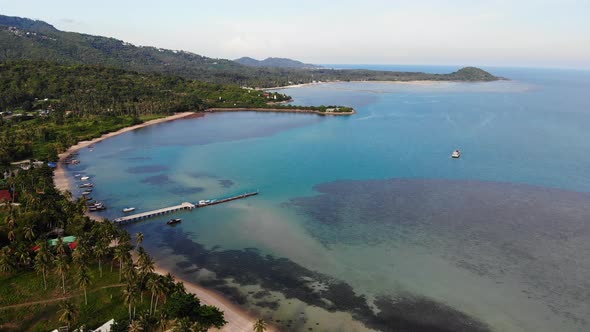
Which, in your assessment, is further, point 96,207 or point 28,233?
point 96,207

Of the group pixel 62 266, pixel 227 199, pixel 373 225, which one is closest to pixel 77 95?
pixel 227 199

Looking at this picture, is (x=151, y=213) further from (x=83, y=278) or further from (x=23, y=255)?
(x=83, y=278)

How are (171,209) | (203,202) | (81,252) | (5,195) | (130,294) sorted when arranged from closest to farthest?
1. (130,294)
2. (81,252)
3. (5,195)
4. (171,209)
5. (203,202)

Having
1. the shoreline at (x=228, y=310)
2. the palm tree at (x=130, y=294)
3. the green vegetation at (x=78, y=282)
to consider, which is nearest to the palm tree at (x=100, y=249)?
the green vegetation at (x=78, y=282)

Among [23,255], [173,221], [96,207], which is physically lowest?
[173,221]

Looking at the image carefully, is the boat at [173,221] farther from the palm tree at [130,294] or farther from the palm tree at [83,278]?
the palm tree at [130,294]

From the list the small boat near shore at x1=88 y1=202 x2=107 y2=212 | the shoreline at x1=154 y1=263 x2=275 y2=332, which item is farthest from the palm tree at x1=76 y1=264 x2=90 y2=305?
the small boat near shore at x1=88 y1=202 x2=107 y2=212
